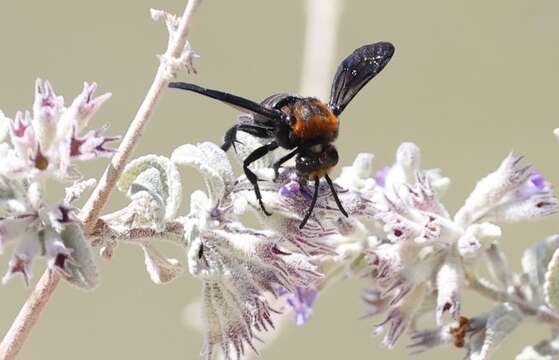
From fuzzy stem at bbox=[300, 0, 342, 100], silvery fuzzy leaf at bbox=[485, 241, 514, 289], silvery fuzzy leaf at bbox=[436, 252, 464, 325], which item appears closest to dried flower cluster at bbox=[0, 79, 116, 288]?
silvery fuzzy leaf at bbox=[436, 252, 464, 325]

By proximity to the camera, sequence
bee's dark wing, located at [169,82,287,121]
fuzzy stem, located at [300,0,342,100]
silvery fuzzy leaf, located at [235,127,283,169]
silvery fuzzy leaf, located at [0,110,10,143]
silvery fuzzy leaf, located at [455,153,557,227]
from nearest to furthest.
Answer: bee's dark wing, located at [169,82,287,121] → silvery fuzzy leaf, located at [0,110,10,143] → silvery fuzzy leaf, located at [235,127,283,169] → silvery fuzzy leaf, located at [455,153,557,227] → fuzzy stem, located at [300,0,342,100]

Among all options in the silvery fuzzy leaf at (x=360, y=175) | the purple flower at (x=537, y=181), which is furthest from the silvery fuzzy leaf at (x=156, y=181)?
the purple flower at (x=537, y=181)

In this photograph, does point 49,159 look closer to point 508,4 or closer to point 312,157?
point 312,157

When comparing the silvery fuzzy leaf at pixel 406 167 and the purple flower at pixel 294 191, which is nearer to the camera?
the purple flower at pixel 294 191

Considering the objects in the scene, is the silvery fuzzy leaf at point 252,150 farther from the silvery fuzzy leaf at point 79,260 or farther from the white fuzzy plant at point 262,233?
the silvery fuzzy leaf at point 79,260

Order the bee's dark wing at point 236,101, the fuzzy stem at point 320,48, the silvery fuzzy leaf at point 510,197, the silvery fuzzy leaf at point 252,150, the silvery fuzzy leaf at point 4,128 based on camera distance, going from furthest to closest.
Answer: the fuzzy stem at point 320,48 → the silvery fuzzy leaf at point 510,197 → the silvery fuzzy leaf at point 252,150 → the silvery fuzzy leaf at point 4,128 → the bee's dark wing at point 236,101

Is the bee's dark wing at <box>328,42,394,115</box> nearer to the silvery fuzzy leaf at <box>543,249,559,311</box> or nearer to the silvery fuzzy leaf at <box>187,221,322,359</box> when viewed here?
the silvery fuzzy leaf at <box>187,221,322,359</box>

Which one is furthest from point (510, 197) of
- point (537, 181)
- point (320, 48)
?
point (320, 48)
